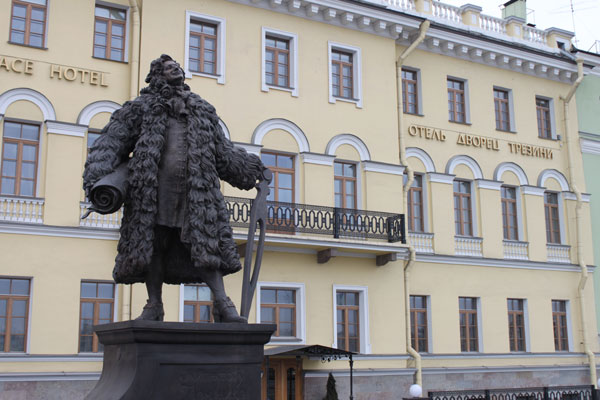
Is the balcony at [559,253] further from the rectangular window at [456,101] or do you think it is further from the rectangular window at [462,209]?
the rectangular window at [456,101]

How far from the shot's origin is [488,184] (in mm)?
23609

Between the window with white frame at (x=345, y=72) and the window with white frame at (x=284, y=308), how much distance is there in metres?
5.63

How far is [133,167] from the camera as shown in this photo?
590 centimetres

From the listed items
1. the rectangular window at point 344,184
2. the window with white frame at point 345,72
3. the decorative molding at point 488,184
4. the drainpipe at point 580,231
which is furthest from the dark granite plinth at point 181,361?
the drainpipe at point 580,231

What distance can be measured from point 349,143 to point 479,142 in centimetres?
504

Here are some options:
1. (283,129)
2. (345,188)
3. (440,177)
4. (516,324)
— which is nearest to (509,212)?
(440,177)

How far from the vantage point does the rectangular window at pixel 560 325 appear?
24.0m

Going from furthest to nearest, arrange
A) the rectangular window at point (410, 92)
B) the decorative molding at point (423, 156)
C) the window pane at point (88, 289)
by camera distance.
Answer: the rectangular window at point (410, 92)
the decorative molding at point (423, 156)
the window pane at point (88, 289)

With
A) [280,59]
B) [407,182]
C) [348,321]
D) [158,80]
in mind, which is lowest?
[348,321]

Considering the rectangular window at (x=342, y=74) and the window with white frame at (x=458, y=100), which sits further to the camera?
the window with white frame at (x=458, y=100)

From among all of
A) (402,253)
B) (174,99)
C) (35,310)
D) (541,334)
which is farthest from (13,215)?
(541,334)

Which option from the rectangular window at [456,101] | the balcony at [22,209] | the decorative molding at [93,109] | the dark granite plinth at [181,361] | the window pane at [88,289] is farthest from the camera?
the rectangular window at [456,101]

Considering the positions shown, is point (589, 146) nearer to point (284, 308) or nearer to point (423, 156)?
point (423, 156)

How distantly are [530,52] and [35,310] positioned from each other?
17.2 meters
